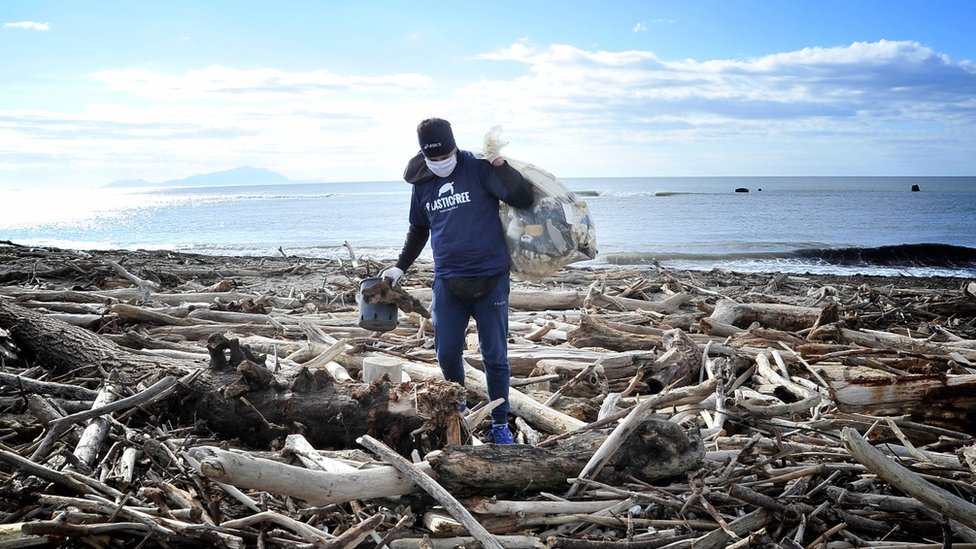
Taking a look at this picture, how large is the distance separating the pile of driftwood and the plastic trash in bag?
3.28 ft

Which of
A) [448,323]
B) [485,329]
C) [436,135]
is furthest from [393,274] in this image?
[436,135]

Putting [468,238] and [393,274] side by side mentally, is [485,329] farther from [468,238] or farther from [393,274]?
[393,274]

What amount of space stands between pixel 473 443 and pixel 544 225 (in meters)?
1.46

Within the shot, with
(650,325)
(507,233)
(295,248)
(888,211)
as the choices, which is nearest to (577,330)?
(650,325)

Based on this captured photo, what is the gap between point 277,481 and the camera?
10.0ft

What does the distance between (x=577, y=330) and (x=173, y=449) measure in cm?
420

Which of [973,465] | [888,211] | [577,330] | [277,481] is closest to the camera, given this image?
[277,481]

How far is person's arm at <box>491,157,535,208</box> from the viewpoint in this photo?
452 centimetres

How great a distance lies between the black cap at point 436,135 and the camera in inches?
176

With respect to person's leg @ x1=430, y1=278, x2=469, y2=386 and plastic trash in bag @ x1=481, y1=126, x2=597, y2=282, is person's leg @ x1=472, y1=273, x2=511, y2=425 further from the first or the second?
plastic trash in bag @ x1=481, y1=126, x2=597, y2=282

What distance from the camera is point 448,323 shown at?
4.76 meters

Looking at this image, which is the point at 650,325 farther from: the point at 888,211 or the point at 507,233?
the point at 888,211

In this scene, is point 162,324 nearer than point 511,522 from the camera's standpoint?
No

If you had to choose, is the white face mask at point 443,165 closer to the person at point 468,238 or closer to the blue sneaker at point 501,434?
the person at point 468,238
